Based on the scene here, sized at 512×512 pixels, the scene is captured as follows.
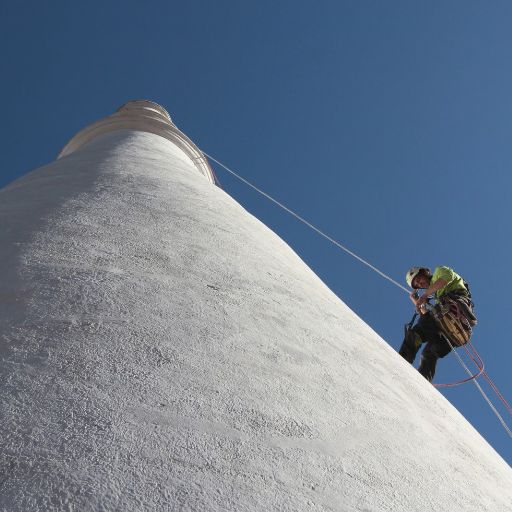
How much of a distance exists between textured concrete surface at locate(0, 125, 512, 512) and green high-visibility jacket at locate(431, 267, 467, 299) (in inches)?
132

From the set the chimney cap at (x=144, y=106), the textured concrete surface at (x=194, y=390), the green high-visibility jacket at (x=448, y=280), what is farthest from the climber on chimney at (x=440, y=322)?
the chimney cap at (x=144, y=106)

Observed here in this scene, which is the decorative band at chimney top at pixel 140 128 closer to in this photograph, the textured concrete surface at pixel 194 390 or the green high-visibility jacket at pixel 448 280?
the green high-visibility jacket at pixel 448 280

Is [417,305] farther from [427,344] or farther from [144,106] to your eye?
[144,106]

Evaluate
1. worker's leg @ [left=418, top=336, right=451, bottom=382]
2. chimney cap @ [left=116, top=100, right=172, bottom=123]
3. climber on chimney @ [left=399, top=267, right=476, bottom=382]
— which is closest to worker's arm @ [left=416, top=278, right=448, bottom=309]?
climber on chimney @ [left=399, top=267, right=476, bottom=382]

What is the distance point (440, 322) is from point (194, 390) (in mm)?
4786

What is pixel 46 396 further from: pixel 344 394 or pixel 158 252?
pixel 158 252

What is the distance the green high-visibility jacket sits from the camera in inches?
250

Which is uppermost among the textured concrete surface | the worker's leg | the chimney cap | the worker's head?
the textured concrete surface

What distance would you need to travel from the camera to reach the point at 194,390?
5.79ft

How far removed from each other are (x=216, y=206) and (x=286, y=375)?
2.08 m

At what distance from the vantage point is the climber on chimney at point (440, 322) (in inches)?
241

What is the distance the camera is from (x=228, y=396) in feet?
5.87

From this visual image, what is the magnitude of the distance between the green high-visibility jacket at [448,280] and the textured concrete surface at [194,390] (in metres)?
3.36

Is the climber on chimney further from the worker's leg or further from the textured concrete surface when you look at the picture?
the textured concrete surface
